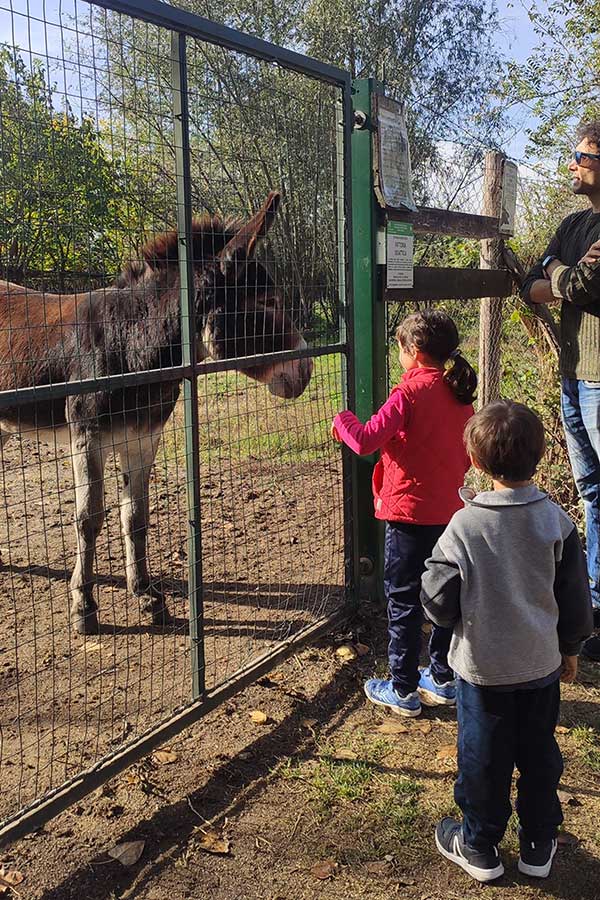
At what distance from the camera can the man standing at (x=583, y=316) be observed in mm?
3891

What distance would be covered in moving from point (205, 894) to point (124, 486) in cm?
282

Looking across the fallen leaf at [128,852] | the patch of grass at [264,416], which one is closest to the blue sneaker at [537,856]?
the fallen leaf at [128,852]

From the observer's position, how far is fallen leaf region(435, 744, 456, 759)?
127 inches

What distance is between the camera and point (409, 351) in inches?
132

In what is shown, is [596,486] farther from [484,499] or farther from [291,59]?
[291,59]

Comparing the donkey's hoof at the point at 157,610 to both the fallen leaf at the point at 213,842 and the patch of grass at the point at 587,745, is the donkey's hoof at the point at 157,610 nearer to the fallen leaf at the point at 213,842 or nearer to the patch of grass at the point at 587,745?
the fallen leaf at the point at 213,842

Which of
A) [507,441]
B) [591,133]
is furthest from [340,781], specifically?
[591,133]

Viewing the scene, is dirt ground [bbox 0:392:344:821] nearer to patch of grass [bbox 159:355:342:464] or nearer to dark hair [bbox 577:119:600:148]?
patch of grass [bbox 159:355:342:464]

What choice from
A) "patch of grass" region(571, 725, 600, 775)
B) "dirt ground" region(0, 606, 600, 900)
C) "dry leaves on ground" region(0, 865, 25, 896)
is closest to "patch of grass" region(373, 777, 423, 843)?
"dirt ground" region(0, 606, 600, 900)

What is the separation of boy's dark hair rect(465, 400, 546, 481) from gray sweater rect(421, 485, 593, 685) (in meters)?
0.07

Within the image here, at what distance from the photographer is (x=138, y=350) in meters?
4.24

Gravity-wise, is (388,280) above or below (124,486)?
above

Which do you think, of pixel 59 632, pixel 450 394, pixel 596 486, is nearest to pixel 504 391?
pixel 596 486

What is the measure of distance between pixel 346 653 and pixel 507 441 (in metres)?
2.25
